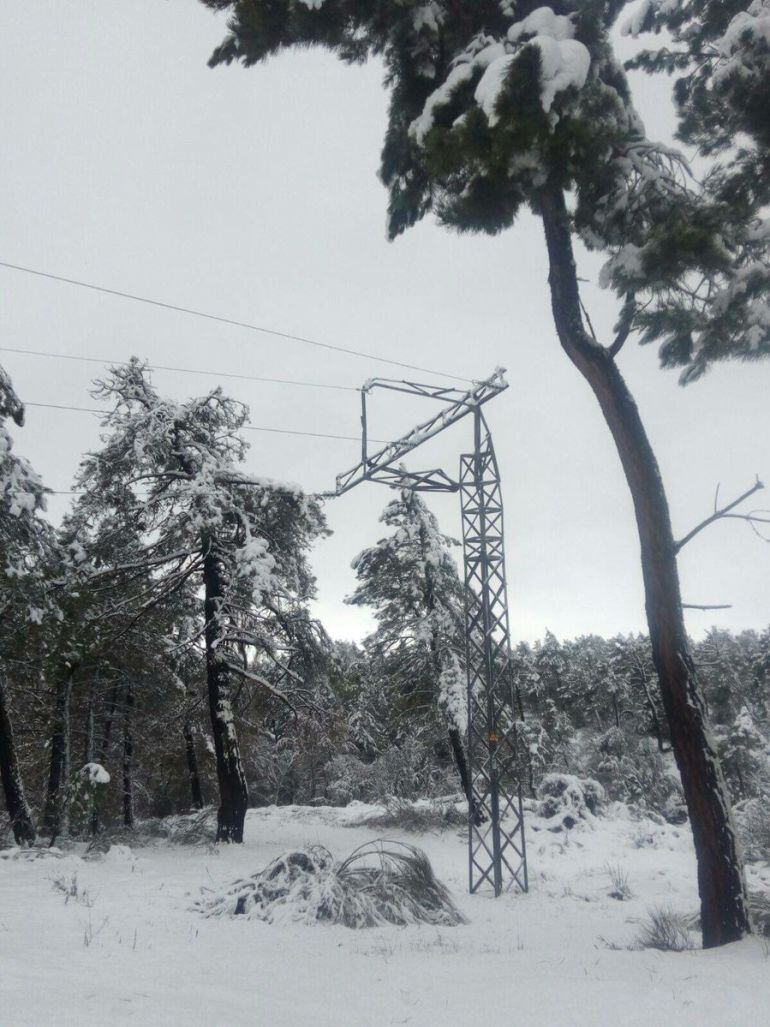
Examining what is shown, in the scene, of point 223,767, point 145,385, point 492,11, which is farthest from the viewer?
point 145,385

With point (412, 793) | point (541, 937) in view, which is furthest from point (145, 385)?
point (412, 793)

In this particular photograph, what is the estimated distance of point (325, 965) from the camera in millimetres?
5492

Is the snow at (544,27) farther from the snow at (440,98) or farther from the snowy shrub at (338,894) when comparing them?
the snowy shrub at (338,894)

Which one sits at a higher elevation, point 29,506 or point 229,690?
point 29,506

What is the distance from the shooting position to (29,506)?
495 inches

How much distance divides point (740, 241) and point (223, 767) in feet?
42.4

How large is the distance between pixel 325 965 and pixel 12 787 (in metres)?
10.5

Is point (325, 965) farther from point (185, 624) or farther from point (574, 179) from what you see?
point (185, 624)

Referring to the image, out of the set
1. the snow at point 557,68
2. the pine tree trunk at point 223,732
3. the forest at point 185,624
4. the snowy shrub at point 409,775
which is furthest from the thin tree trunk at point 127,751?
the snow at point 557,68

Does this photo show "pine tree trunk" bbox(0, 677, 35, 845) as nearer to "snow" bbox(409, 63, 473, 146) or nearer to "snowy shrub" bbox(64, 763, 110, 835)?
"snowy shrub" bbox(64, 763, 110, 835)

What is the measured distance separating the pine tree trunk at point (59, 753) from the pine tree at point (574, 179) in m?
12.2

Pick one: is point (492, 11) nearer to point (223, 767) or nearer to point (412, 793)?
point (223, 767)

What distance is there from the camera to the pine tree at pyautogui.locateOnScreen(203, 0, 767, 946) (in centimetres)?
634

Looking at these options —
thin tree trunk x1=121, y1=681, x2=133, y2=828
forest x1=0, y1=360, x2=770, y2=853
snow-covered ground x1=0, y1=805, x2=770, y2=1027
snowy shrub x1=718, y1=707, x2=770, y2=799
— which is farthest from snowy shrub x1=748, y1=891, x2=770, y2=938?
snowy shrub x1=718, y1=707, x2=770, y2=799
